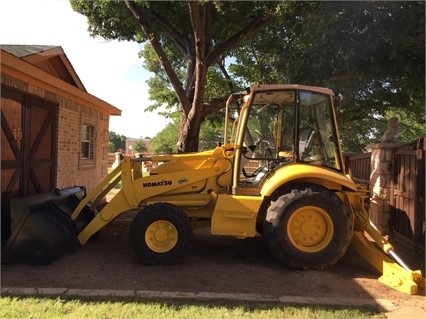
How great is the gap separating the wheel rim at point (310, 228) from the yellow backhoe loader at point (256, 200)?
0.01m

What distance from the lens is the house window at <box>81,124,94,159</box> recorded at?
12070mm

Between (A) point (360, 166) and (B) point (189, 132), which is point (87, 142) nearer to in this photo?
(B) point (189, 132)

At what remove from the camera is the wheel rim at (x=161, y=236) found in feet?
20.7

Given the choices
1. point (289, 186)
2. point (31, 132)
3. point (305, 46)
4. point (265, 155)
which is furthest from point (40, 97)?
point (305, 46)

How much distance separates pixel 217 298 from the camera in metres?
4.99

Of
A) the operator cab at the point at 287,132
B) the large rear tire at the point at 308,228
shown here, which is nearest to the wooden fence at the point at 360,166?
the operator cab at the point at 287,132

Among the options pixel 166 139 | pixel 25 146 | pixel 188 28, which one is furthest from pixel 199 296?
pixel 166 139

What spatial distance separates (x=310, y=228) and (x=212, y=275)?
1583mm

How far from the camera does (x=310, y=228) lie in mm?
6348

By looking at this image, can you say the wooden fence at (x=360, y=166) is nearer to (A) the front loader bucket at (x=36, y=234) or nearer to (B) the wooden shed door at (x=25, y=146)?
(A) the front loader bucket at (x=36, y=234)

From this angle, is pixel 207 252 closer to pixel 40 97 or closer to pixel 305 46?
pixel 40 97

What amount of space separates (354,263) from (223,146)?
2683 mm

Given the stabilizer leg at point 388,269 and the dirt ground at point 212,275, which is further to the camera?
the stabilizer leg at point 388,269

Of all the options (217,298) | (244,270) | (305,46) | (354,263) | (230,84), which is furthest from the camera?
(230,84)
